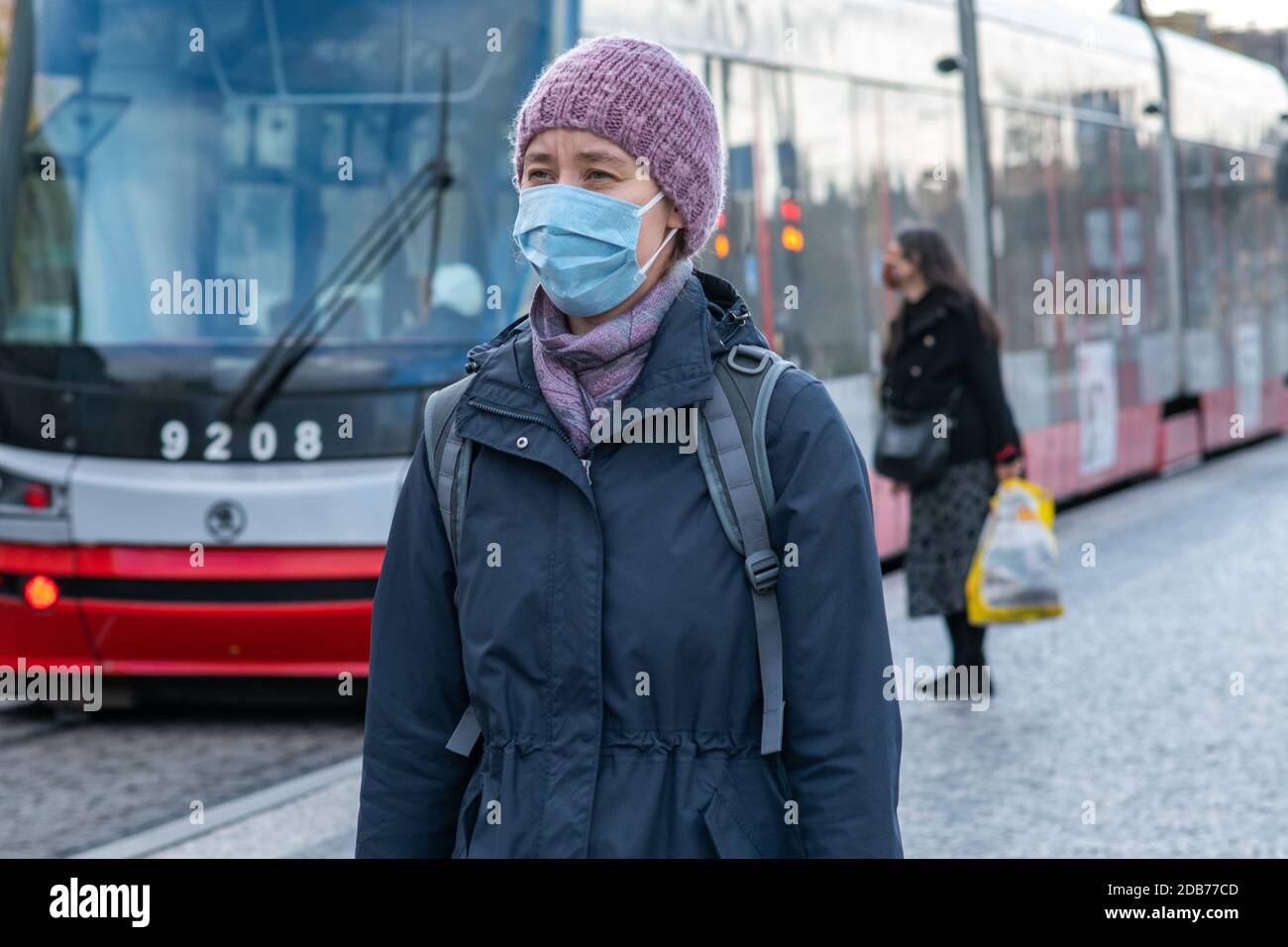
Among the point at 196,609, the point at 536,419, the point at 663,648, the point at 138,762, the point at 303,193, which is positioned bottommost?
the point at 138,762

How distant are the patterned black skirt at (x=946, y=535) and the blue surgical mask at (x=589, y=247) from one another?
16.0 feet

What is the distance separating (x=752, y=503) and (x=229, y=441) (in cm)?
489

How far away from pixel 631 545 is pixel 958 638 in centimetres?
507

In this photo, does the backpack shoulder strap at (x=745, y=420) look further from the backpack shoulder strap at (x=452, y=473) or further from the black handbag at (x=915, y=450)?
the black handbag at (x=915, y=450)

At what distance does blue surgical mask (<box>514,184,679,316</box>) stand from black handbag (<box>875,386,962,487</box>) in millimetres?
4817

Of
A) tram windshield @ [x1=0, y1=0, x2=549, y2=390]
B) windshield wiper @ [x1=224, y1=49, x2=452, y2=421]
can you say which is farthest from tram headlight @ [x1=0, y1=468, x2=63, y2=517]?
windshield wiper @ [x1=224, y1=49, x2=452, y2=421]

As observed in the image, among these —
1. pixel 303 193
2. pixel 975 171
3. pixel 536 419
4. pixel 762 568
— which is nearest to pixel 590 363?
pixel 536 419

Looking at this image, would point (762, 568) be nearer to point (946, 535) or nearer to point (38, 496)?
point (946, 535)

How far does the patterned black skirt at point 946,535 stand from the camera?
715 cm

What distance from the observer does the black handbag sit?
716 centimetres

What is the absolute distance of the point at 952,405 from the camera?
7.19m

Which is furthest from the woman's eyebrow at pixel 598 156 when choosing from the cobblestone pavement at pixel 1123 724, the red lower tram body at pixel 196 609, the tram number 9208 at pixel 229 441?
the tram number 9208 at pixel 229 441
